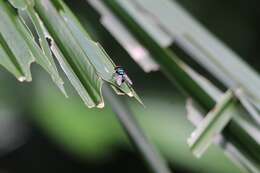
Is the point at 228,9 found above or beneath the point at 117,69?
above

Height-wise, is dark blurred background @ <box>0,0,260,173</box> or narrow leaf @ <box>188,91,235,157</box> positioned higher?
dark blurred background @ <box>0,0,260,173</box>

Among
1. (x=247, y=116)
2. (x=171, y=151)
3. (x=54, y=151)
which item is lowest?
(x=247, y=116)

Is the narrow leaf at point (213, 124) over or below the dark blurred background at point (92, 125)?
below

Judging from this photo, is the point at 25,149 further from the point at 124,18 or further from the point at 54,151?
the point at 124,18

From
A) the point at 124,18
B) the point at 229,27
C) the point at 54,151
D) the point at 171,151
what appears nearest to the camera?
the point at 124,18

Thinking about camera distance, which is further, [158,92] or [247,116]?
[158,92]

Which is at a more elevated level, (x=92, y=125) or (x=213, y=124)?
(x=92, y=125)

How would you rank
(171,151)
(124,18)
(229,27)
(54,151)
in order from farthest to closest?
1. (229,27)
2. (54,151)
3. (171,151)
4. (124,18)

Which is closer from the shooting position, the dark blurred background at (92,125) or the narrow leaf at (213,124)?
the narrow leaf at (213,124)

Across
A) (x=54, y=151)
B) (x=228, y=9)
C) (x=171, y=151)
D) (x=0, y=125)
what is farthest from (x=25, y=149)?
(x=228, y=9)

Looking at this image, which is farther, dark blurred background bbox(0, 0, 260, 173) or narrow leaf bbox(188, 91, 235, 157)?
dark blurred background bbox(0, 0, 260, 173)

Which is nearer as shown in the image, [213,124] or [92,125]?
[213,124]
